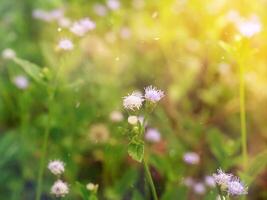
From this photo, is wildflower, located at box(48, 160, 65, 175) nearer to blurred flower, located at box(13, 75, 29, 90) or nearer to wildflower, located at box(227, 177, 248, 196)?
wildflower, located at box(227, 177, 248, 196)

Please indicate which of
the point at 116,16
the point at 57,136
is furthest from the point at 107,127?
the point at 116,16

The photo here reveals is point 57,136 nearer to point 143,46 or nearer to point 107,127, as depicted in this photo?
point 107,127

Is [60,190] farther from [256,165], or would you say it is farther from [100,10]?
[100,10]

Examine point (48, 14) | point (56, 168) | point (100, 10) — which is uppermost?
point (100, 10)

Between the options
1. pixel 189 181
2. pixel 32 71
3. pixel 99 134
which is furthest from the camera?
pixel 99 134

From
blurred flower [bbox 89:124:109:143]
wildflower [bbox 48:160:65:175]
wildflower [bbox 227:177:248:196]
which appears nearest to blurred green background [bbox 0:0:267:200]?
blurred flower [bbox 89:124:109:143]

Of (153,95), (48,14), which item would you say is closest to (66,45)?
(153,95)
